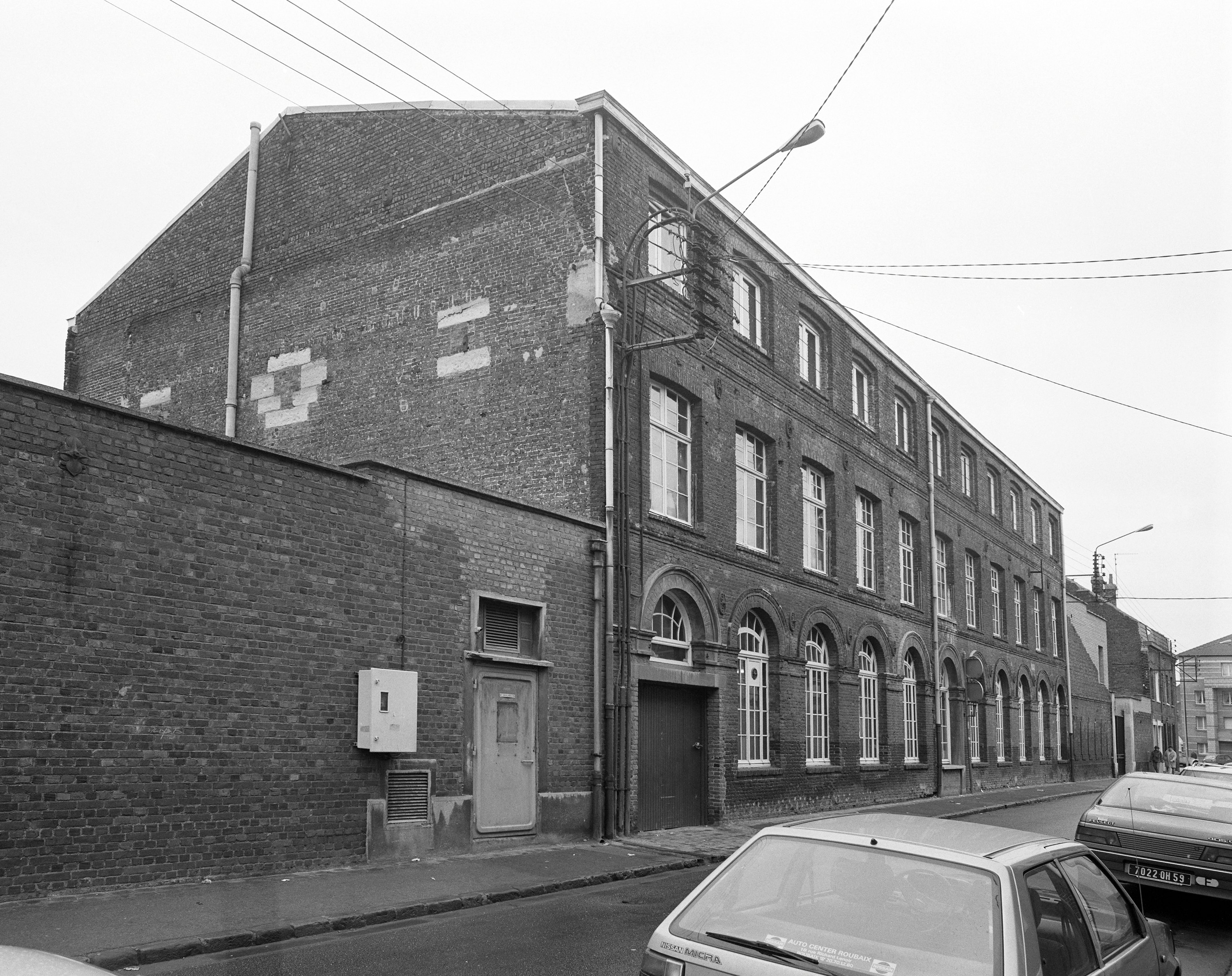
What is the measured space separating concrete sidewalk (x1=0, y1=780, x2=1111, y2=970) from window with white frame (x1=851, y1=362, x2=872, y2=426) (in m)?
13.5

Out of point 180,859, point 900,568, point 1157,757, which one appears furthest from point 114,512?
point 1157,757

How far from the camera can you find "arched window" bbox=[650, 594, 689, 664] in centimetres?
1789

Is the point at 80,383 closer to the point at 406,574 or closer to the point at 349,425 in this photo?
the point at 349,425

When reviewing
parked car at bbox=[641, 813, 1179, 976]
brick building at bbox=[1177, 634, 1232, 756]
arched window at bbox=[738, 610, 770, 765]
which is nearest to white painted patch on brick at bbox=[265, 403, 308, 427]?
arched window at bbox=[738, 610, 770, 765]

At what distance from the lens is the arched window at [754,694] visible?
20.1 m

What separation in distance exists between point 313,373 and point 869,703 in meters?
13.4

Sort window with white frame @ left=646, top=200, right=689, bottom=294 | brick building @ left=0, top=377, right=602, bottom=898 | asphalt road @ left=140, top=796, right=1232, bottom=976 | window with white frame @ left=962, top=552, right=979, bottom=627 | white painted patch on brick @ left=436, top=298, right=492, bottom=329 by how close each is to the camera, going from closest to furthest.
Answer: asphalt road @ left=140, top=796, right=1232, bottom=976, brick building @ left=0, top=377, right=602, bottom=898, white painted patch on brick @ left=436, top=298, right=492, bottom=329, window with white frame @ left=646, top=200, right=689, bottom=294, window with white frame @ left=962, top=552, right=979, bottom=627

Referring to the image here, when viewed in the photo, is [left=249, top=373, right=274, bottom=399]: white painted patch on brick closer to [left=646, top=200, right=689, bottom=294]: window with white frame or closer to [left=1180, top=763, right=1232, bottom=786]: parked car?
[left=646, top=200, right=689, bottom=294]: window with white frame

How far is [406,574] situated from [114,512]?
3583mm

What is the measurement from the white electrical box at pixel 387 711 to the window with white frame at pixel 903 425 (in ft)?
60.1

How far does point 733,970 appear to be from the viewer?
4.12m

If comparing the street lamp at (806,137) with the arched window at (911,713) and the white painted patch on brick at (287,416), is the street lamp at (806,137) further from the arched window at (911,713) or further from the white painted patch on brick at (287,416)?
the arched window at (911,713)

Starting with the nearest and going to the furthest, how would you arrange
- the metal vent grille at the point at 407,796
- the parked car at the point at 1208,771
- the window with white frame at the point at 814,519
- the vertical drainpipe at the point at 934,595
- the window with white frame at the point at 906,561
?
the metal vent grille at the point at 407,796, the parked car at the point at 1208,771, the window with white frame at the point at 814,519, the window with white frame at the point at 906,561, the vertical drainpipe at the point at 934,595

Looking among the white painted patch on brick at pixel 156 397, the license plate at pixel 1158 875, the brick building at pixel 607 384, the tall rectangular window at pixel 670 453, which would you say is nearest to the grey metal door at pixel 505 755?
the brick building at pixel 607 384
